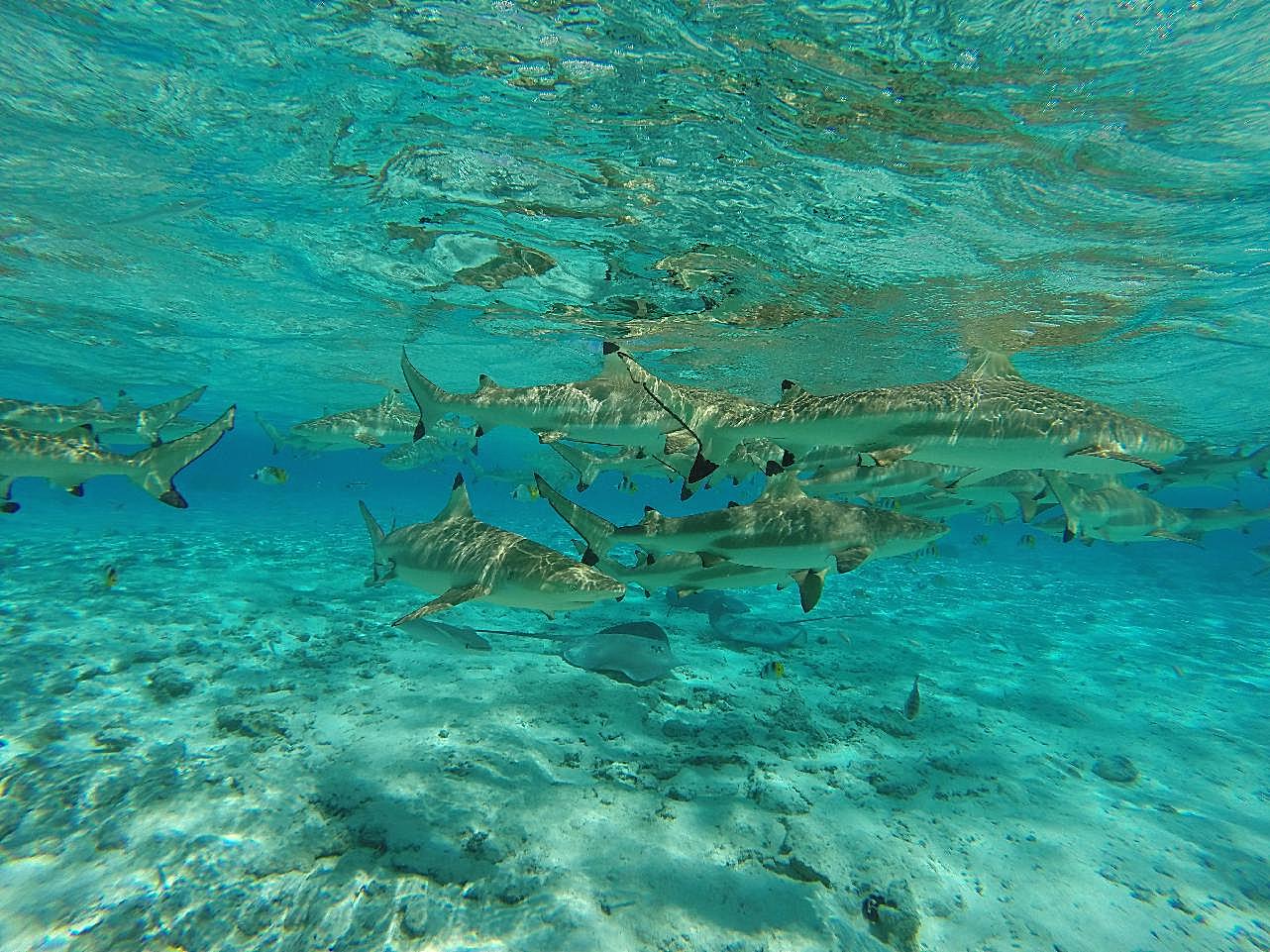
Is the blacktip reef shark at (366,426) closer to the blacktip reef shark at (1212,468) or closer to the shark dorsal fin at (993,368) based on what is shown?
the shark dorsal fin at (993,368)

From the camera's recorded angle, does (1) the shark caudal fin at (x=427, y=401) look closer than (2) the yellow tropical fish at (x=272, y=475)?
Yes

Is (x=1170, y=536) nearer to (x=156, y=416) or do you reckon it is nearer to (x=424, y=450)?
(x=424, y=450)

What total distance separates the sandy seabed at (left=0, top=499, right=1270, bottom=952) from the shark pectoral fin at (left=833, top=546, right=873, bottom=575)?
9.33 feet

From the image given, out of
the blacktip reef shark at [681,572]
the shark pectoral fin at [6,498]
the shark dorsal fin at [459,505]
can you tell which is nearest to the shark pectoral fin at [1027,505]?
the blacktip reef shark at [681,572]

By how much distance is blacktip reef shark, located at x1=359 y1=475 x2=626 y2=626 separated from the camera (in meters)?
5.78

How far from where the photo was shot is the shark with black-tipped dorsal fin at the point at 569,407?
811 cm

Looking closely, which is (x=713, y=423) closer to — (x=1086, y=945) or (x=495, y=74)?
(x=1086, y=945)

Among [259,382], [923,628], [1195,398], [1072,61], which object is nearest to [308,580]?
[923,628]

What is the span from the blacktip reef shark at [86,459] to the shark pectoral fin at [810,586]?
717cm

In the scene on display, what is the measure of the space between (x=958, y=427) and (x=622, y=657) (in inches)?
230

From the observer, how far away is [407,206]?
1295cm

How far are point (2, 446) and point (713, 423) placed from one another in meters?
9.03

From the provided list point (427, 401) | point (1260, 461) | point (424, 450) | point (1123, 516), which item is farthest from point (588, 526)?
point (1260, 461)

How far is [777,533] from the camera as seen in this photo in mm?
6164
